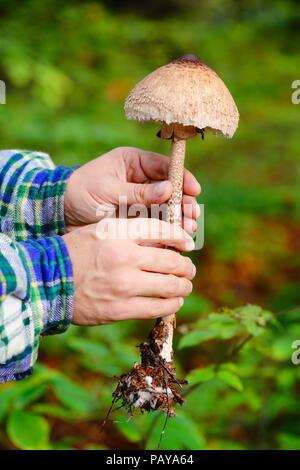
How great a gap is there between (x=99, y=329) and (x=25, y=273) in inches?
69.4

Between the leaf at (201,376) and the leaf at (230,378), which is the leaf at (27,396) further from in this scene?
the leaf at (230,378)

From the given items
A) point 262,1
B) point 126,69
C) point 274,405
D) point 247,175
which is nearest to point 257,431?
point 274,405

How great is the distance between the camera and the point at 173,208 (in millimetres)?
1744

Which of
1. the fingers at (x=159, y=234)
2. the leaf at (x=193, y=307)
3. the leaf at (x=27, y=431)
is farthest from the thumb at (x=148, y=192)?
the leaf at (x=193, y=307)

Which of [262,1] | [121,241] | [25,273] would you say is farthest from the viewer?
[262,1]

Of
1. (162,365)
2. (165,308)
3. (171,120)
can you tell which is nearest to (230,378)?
(162,365)

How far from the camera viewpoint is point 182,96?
1494 mm

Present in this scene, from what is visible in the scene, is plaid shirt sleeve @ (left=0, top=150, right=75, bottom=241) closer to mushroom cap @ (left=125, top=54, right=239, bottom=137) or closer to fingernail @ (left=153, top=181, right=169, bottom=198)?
fingernail @ (left=153, top=181, right=169, bottom=198)

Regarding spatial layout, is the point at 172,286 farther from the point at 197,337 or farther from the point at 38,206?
the point at 38,206

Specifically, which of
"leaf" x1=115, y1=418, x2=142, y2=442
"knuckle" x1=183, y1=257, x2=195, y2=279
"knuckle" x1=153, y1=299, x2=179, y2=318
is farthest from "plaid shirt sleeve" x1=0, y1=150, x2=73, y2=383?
"leaf" x1=115, y1=418, x2=142, y2=442

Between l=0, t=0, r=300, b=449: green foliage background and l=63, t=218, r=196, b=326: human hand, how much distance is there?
0.35 m

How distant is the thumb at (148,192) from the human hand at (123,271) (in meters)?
0.12

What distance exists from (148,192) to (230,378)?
681 mm
